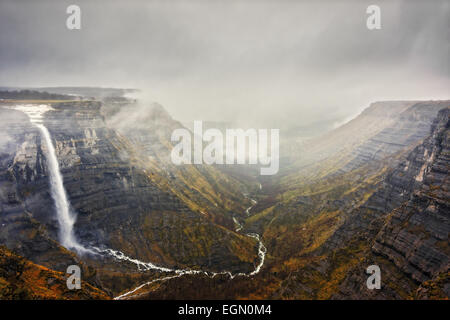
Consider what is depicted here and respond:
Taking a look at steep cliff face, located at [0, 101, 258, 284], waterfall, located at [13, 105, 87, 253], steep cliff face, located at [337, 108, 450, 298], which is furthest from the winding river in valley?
steep cliff face, located at [337, 108, 450, 298]

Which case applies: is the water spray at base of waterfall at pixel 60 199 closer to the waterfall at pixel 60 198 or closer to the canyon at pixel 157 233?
the waterfall at pixel 60 198

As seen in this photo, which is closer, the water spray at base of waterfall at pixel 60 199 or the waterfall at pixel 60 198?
the water spray at base of waterfall at pixel 60 199

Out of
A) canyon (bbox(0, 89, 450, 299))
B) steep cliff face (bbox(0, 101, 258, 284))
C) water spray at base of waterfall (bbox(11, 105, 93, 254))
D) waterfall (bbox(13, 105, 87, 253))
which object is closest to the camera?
canyon (bbox(0, 89, 450, 299))

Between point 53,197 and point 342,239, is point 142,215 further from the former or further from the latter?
point 342,239

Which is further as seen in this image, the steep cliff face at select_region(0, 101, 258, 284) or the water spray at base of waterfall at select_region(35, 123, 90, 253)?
the water spray at base of waterfall at select_region(35, 123, 90, 253)

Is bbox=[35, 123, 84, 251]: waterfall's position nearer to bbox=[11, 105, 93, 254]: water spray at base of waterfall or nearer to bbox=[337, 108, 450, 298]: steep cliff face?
bbox=[11, 105, 93, 254]: water spray at base of waterfall

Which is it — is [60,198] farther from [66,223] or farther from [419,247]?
[419,247]

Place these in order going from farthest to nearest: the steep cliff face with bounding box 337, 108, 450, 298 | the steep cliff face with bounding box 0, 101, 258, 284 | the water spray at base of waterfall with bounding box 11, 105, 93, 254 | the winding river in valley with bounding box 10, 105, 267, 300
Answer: the winding river in valley with bounding box 10, 105, 267, 300, the water spray at base of waterfall with bounding box 11, 105, 93, 254, the steep cliff face with bounding box 0, 101, 258, 284, the steep cliff face with bounding box 337, 108, 450, 298

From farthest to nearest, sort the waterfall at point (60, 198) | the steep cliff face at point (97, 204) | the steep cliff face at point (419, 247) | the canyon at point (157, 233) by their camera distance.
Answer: the waterfall at point (60, 198) < the steep cliff face at point (97, 204) < the canyon at point (157, 233) < the steep cliff face at point (419, 247)

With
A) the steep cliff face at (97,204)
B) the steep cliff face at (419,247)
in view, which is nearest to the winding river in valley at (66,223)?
the steep cliff face at (97,204)
